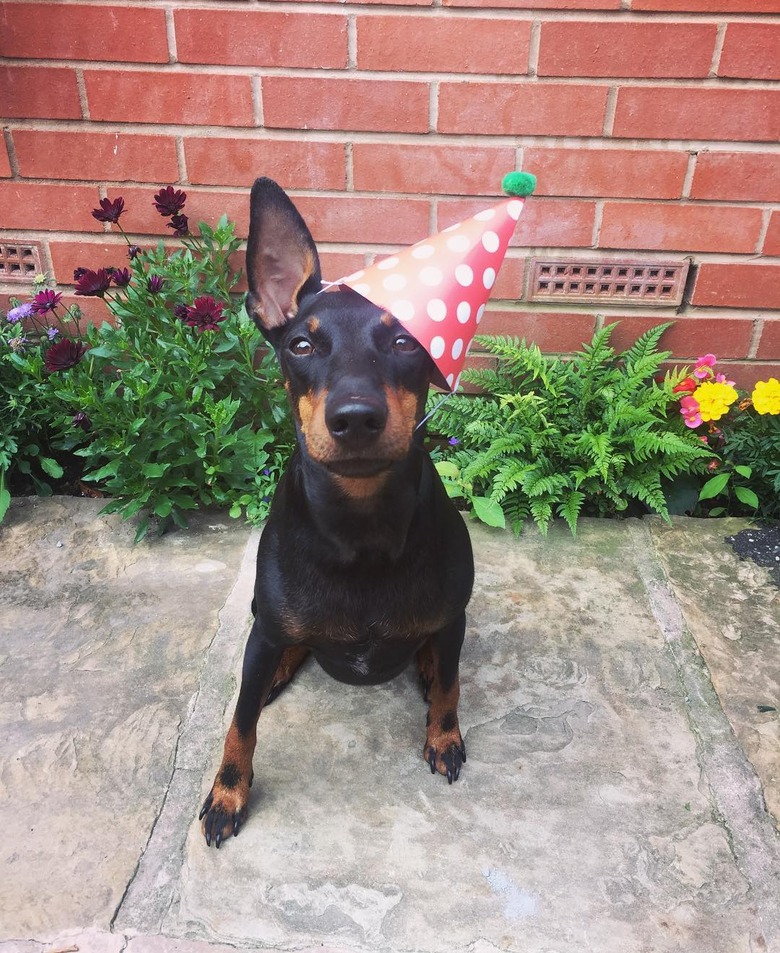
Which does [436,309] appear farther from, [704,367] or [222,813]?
[704,367]

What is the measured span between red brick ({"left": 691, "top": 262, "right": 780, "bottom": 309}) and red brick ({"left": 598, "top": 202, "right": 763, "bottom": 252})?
0.09 meters

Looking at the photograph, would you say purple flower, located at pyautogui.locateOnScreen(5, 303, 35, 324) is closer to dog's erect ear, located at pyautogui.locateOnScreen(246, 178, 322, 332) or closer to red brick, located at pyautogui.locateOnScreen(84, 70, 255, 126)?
red brick, located at pyautogui.locateOnScreen(84, 70, 255, 126)

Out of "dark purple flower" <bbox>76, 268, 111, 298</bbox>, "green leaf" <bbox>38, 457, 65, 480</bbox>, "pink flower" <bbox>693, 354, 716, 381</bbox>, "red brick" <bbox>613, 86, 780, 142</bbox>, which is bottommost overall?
"green leaf" <bbox>38, 457, 65, 480</bbox>

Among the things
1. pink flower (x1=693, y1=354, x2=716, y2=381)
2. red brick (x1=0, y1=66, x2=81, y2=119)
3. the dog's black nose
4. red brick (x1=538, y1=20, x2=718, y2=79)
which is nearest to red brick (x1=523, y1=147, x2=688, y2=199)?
red brick (x1=538, y1=20, x2=718, y2=79)

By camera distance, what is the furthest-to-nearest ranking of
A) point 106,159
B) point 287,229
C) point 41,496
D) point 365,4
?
1. point 41,496
2. point 106,159
3. point 365,4
4. point 287,229

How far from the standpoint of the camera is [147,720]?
6.95 ft

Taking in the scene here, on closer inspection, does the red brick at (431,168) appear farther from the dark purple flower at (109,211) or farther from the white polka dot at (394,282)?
the white polka dot at (394,282)

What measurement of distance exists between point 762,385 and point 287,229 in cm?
230

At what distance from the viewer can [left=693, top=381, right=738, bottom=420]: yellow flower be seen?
3.01m

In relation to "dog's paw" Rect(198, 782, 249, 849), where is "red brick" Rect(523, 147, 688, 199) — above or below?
above

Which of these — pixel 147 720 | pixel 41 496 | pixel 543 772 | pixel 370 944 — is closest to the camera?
pixel 370 944

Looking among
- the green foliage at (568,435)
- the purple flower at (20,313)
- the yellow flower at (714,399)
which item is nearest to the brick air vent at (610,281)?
the green foliage at (568,435)

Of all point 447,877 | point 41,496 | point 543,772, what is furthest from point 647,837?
point 41,496

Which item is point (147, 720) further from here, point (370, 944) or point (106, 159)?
point (106, 159)
